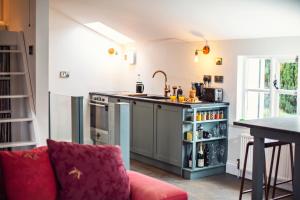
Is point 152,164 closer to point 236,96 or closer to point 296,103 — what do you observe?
point 236,96

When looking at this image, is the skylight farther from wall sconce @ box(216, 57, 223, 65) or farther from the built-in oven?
wall sconce @ box(216, 57, 223, 65)

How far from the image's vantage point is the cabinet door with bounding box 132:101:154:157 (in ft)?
19.1

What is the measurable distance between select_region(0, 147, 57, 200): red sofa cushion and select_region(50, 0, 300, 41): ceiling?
2702 mm

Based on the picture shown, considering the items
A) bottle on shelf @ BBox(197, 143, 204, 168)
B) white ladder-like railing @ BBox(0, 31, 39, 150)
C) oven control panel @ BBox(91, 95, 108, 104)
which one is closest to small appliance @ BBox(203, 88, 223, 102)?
bottle on shelf @ BBox(197, 143, 204, 168)

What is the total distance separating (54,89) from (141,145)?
1.89m

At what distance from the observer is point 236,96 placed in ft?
17.8

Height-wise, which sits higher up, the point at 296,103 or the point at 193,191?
the point at 296,103

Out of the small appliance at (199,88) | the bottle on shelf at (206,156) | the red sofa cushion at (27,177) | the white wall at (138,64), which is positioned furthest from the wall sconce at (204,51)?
the red sofa cushion at (27,177)

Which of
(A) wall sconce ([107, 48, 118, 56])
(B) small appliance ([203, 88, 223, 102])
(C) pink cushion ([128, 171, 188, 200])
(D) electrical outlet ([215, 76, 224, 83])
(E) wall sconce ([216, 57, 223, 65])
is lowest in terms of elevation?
(C) pink cushion ([128, 171, 188, 200])

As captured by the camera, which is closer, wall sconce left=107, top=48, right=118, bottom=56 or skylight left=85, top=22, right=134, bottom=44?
skylight left=85, top=22, right=134, bottom=44

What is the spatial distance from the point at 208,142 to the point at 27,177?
3.27m

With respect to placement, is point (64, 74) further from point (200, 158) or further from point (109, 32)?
point (200, 158)

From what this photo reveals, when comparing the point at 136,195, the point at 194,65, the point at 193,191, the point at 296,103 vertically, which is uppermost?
A: the point at 194,65

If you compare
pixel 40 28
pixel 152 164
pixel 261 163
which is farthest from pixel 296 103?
pixel 40 28
